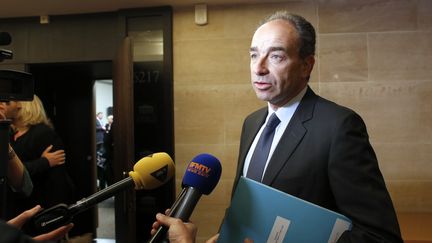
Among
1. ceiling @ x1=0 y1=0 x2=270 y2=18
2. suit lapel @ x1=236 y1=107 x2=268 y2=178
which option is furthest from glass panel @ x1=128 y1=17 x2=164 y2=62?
suit lapel @ x1=236 y1=107 x2=268 y2=178

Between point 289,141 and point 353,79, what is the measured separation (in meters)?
2.04

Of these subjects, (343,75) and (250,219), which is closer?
(250,219)

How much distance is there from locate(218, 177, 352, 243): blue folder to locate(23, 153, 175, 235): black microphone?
22cm

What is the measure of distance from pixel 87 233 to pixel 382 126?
3186 mm

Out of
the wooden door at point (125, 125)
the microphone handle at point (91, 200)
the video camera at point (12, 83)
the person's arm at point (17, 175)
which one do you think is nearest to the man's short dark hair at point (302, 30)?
the microphone handle at point (91, 200)

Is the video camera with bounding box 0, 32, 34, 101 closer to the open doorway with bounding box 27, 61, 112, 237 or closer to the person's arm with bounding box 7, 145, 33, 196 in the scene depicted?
the person's arm with bounding box 7, 145, 33, 196

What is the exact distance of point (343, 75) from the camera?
286 centimetres

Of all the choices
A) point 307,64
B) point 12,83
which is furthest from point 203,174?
point 12,83

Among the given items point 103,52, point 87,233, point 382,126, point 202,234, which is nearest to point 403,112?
point 382,126

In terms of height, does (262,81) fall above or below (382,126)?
above

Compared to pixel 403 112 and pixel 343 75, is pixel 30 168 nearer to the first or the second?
pixel 343 75

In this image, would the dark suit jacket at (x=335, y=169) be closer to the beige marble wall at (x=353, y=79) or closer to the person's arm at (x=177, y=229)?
the person's arm at (x=177, y=229)

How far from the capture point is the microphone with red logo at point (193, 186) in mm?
785

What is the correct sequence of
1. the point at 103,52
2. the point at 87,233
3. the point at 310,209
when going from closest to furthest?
the point at 310,209
the point at 103,52
the point at 87,233
